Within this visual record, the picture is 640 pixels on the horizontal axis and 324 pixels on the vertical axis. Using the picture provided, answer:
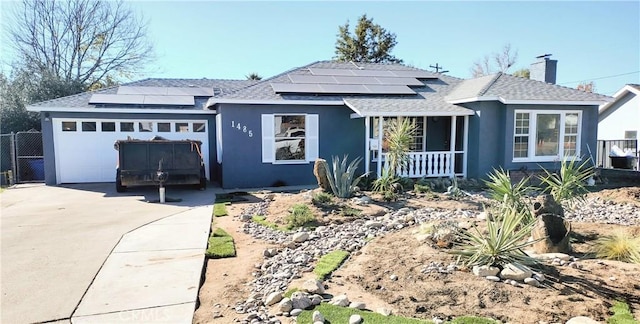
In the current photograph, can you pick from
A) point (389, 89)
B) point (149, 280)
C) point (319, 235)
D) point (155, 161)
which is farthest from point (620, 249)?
point (155, 161)

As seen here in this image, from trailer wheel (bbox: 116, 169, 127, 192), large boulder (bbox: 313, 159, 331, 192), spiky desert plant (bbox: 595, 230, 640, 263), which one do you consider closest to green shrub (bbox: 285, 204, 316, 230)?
large boulder (bbox: 313, 159, 331, 192)

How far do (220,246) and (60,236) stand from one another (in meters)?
2.97

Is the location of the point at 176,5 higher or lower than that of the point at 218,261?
higher

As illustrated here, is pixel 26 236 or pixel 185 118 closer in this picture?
pixel 26 236

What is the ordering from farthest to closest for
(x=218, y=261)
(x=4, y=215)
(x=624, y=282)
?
(x=4, y=215) → (x=218, y=261) → (x=624, y=282)

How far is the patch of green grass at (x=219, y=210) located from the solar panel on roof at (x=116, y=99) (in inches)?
263

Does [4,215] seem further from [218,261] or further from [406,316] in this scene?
[406,316]

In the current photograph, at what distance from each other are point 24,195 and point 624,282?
45.4ft

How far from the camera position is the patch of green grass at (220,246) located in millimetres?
5484

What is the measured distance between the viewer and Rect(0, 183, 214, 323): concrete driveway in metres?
4.05

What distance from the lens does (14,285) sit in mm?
4430

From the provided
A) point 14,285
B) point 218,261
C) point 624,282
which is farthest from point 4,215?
point 624,282

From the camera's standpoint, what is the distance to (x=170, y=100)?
1434cm

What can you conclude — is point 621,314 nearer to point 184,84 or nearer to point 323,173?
point 323,173
